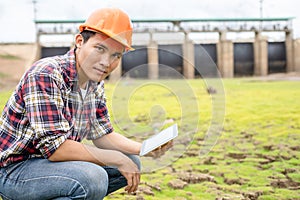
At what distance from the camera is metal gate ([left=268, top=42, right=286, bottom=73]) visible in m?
20.6

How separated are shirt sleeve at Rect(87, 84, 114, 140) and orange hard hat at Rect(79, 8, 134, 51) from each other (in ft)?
0.96

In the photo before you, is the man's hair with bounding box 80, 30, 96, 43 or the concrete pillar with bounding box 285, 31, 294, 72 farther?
the concrete pillar with bounding box 285, 31, 294, 72

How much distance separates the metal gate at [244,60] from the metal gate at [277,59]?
3.04ft

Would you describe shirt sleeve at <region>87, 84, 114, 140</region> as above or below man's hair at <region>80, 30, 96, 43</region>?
below

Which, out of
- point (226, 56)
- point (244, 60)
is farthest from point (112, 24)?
point (244, 60)

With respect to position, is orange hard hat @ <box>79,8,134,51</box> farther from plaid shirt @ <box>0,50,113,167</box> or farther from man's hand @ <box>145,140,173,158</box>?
man's hand @ <box>145,140,173,158</box>

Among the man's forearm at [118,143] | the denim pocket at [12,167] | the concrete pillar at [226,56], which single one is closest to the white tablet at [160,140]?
the man's forearm at [118,143]

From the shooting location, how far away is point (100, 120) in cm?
177

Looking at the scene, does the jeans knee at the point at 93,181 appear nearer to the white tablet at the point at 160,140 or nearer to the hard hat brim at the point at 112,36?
the white tablet at the point at 160,140

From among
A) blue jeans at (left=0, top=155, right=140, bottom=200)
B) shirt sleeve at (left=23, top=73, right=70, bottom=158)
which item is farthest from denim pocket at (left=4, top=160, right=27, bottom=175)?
shirt sleeve at (left=23, top=73, right=70, bottom=158)

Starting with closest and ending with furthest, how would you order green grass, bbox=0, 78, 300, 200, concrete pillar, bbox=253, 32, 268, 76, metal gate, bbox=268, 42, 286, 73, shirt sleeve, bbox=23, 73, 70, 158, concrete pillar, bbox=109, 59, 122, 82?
shirt sleeve, bbox=23, 73, 70, 158, green grass, bbox=0, 78, 300, 200, concrete pillar, bbox=109, 59, 122, 82, concrete pillar, bbox=253, 32, 268, 76, metal gate, bbox=268, 42, 286, 73

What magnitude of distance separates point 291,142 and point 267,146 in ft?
0.99

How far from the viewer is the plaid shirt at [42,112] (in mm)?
1371

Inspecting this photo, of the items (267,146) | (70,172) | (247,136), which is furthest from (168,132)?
(247,136)
